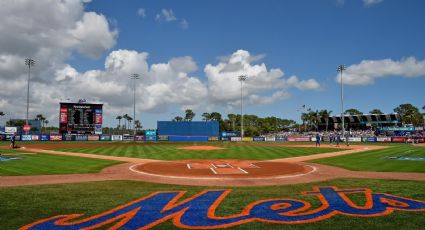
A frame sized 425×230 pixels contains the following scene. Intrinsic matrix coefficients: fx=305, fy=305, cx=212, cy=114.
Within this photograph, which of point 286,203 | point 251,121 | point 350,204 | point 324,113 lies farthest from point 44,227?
point 251,121

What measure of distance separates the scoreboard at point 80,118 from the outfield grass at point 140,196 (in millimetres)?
56468

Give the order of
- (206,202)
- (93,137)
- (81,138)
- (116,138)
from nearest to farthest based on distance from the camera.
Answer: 1. (206,202)
2. (81,138)
3. (93,137)
4. (116,138)

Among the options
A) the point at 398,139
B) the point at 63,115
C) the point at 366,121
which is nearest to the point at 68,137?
the point at 63,115

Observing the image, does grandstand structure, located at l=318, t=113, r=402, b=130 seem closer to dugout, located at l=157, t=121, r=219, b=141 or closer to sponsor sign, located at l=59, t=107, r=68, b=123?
dugout, located at l=157, t=121, r=219, b=141

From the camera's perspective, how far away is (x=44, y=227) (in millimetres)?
8133

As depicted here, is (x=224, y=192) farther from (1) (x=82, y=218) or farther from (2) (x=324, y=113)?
(2) (x=324, y=113)

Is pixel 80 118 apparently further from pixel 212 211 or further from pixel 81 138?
pixel 212 211

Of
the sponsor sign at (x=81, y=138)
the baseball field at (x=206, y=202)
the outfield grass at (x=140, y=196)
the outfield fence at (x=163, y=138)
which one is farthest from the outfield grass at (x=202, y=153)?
the outfield fence at (x=163, y=138)

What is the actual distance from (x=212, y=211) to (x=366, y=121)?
5341 inches

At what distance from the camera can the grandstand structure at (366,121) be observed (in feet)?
407

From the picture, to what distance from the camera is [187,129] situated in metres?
93.5

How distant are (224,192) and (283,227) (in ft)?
16.9

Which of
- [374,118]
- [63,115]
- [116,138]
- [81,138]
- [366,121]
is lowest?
[116,138]

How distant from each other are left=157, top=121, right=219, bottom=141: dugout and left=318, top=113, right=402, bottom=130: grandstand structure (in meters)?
63.7
